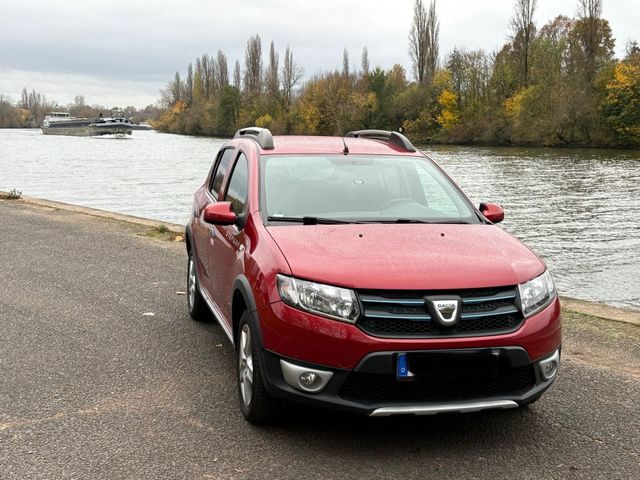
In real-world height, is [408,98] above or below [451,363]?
above

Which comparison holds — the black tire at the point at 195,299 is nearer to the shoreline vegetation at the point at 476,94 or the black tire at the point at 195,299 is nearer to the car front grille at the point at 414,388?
the car front grille at the point at 414,388

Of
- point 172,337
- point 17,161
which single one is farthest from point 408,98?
point 172,337

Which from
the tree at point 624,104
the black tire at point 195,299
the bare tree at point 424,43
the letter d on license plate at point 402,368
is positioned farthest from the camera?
the bare tree at point 424,43

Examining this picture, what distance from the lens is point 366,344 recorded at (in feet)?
10.7

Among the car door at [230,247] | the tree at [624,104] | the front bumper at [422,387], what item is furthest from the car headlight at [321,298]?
the tree at [624,104]

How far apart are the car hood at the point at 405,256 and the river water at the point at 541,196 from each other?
6.14m

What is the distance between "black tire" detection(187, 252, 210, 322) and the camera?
237 inches

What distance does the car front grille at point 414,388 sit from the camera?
333 cm

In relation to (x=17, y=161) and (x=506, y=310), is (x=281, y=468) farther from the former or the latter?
(x=17, y=161)

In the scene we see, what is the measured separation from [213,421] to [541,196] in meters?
22.1

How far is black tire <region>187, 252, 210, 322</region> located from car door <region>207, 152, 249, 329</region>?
87 cm

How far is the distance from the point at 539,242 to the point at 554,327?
11783 millimetres

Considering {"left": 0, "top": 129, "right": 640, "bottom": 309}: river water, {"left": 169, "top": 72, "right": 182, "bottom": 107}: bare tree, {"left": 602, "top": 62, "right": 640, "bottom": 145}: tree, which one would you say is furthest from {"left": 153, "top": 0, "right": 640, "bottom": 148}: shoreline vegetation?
{"left": 169, "top": 72, "right": 182, "bottom": 107}: bare tree

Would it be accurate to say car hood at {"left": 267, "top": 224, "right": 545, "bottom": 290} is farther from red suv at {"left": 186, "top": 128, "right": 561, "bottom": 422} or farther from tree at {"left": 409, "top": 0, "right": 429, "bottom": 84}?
tree at {"left": 409, "top": 0, "right": 429, "bottom": 84}
